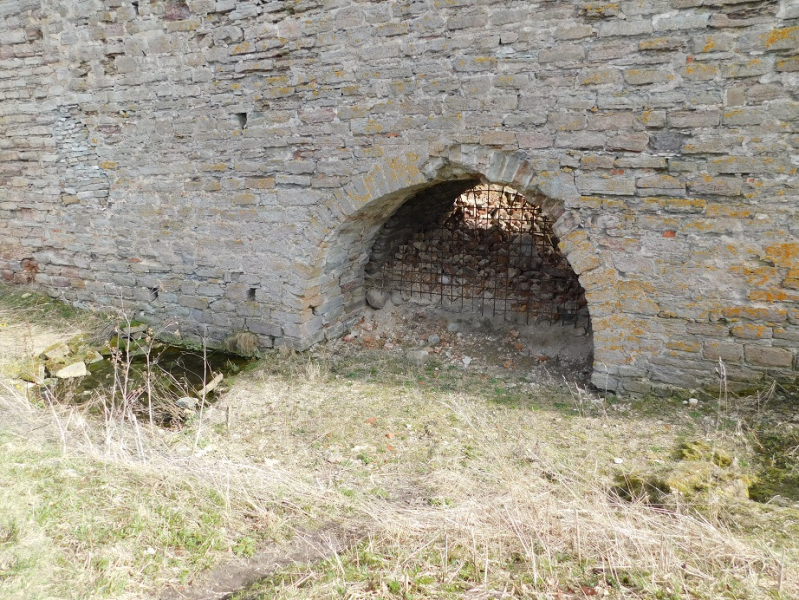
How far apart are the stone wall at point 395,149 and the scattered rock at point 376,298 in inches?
5.3

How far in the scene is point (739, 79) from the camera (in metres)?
3.81

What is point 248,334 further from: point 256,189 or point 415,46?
point 415,46

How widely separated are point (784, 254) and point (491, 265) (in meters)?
2.70

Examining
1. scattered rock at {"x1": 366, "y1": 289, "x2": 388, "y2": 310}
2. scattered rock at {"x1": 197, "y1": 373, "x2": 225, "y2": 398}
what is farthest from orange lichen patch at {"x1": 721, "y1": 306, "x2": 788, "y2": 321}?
scattered rock at {"x1": 197, "y1": 373, "x2": 225, "y2": 398}

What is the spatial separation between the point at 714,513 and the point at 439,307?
3637 millimetres

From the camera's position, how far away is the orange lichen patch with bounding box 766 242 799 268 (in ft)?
12.8

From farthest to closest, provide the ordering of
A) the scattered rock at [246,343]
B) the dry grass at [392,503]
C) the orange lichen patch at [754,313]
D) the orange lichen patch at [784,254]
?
1. the scattered rock at [246,343]
2. the orange lichen patch at [754,313]
3. the orange lichen patch at [784,254]
4. the dry grass at [392,503]

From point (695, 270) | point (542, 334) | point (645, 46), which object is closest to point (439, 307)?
point (542, 334)

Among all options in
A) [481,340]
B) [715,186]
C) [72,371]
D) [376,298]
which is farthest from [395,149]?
[72,371]

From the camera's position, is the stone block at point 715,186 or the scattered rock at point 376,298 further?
the scattered rock at point 376,298

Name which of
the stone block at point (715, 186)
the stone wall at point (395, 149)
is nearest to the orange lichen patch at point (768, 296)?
the stone wall at point (395, 149)

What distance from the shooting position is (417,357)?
18.1 ft

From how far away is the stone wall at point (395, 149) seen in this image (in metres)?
3.94

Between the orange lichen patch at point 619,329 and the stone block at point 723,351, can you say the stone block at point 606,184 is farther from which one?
the stone block at point 723,351
